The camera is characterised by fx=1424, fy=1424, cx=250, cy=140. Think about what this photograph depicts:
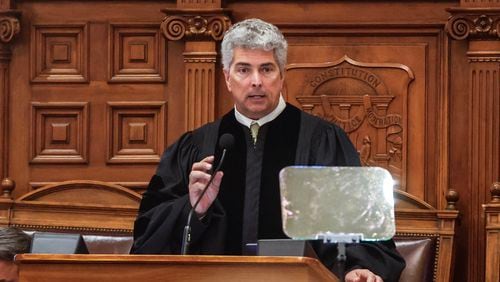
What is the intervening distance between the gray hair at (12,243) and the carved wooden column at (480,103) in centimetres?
232

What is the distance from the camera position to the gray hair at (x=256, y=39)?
5.50 meters

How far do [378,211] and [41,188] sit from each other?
10.5ft

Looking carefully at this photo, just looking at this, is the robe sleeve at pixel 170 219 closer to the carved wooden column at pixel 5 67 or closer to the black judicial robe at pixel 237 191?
the black judicial robe at pixel 237 191

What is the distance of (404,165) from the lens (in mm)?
6891

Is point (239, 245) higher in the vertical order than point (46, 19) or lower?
lower

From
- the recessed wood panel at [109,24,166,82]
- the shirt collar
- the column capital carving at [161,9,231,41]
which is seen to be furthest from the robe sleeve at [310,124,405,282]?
the recessed wood panel at [109,24,166,82]

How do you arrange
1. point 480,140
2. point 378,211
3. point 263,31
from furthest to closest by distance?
point 480,140 → point 263,31 → point 378,211

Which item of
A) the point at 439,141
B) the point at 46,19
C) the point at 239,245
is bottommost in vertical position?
the point at 239,245

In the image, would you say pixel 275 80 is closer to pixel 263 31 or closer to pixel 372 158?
pixel 263 31

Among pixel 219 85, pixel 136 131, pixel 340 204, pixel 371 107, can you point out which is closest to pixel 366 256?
pixel 340 204

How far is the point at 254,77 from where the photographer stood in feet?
18.0

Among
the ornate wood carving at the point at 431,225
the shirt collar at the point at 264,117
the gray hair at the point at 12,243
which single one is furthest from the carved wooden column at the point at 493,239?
the gray hair at the point at 12,243

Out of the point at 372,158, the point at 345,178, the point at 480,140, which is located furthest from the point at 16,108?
the point at 345,178

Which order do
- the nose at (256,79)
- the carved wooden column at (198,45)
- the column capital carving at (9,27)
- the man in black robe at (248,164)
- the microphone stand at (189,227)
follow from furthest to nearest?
1. the column capital carving at (9,27)
2. the carved wooden column at (198,45)
3. the nose at (256,79)
4. the man in black robe at (248,164)
5. the microphone stand at (189,227)
